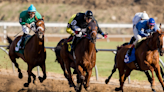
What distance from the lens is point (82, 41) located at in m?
5.33

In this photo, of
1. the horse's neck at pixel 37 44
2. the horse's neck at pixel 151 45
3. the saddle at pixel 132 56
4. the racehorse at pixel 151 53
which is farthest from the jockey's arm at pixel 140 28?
the horse's neck at pixel 37 44

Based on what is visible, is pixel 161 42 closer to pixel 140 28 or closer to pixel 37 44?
pixel 140 28

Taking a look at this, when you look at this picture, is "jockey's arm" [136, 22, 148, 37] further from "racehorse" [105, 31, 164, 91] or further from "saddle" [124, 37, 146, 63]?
"racehorse" [105, 31, 164, 91]

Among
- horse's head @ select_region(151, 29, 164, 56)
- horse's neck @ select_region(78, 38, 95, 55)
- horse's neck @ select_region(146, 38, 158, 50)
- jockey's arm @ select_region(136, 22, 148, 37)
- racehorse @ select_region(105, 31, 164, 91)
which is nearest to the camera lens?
horse's head @ select_region(151, 29, 164, 56)

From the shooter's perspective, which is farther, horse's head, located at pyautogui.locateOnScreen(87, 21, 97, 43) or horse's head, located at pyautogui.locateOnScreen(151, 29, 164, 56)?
horse's head, located at pyautogui.locateOnScreen(151, 29, 164, 56)

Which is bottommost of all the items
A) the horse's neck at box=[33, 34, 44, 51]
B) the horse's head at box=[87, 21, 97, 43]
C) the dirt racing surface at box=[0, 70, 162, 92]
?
the dirt racing surface at box=[0, 70, 162, 92]

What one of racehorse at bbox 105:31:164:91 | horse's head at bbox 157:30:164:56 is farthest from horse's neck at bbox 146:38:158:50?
horse's head at bbox 157:30:164:56

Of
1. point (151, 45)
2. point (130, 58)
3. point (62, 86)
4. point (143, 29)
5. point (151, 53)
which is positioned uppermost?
point (143, 29)

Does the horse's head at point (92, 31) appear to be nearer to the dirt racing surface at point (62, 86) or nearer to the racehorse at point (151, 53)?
the racehorse at point (151, 53)

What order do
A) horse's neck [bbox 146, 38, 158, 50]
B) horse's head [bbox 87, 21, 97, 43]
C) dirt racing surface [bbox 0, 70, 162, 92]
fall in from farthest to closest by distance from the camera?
dirt racing surface [bbox 0, 70, 162, 92] → horse's neck [bbox 146, 38, 158, 50] → horse's head [bbox 87, 21, 97, 43]

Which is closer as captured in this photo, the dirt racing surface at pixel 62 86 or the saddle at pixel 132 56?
the saddle at pixel 132 56

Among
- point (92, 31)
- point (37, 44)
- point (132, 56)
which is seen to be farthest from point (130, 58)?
point (37, 44)

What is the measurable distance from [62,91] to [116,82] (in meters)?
1.63

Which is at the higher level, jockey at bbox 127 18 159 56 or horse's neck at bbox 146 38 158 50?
jockey at bbox 127 18 159 56
